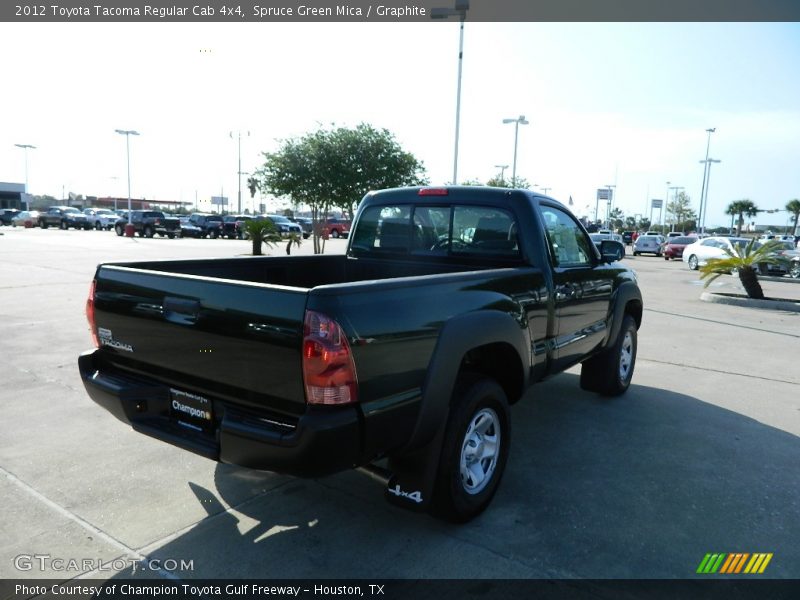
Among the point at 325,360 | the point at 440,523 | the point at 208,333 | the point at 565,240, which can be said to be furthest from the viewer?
the point at 565,240

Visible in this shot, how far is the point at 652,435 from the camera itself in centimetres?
470

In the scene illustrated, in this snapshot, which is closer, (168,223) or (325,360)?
(325,360)

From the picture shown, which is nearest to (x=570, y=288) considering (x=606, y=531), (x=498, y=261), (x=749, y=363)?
(x=498, y=261)

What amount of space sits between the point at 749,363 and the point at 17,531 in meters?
7.83

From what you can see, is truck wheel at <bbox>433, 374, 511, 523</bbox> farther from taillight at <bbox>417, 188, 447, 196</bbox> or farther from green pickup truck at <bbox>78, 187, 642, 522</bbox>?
taillight at <bbox>417, 188, 447, 196</bbox>

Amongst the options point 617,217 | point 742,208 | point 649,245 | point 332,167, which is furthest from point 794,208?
point 332,167

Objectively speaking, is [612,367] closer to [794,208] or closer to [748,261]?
[748,261]

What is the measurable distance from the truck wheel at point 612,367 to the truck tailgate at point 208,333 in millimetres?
3786

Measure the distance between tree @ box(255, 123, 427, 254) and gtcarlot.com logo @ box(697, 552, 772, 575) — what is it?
23.9m

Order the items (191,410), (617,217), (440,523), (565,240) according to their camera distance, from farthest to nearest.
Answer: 1. (617,217)
2. (565,240)
3. (440,523)
4. (191,410)

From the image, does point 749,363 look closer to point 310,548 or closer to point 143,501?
point 310,548

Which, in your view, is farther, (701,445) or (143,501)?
(701,445)

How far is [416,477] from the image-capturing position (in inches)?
115

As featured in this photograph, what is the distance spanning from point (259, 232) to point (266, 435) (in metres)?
19.9
